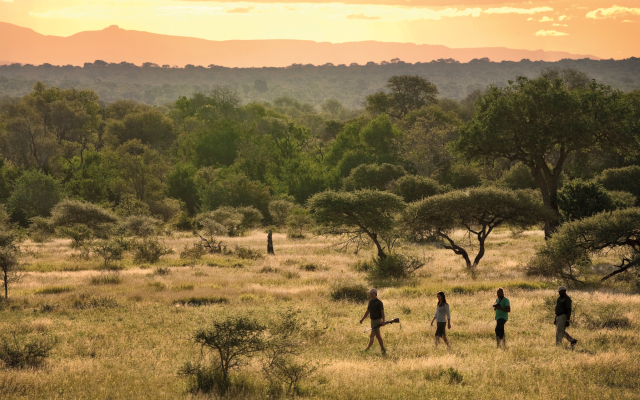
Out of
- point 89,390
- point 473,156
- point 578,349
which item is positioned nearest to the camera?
point 89,390

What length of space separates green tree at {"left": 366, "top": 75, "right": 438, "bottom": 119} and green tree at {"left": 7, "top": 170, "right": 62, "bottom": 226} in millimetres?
53226

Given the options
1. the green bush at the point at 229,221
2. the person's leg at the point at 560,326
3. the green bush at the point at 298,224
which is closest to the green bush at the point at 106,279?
the green bush at the point at 229,221

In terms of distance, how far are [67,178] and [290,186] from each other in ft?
96.0

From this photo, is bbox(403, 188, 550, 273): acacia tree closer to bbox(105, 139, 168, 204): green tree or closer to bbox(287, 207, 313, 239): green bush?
bbox(287, 207, 313, 239): green bush

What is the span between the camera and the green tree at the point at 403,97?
9369 cm

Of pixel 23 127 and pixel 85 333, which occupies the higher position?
pixel 23 127

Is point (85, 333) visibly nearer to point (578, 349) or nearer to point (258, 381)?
point (258, 381)

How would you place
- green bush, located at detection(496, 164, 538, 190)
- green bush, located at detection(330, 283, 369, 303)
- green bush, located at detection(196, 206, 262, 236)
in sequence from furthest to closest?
1. green bush, located at detection(496, 164, 538, 190)
2. green bush, located at detection(196, 206, 262, 236)
3. green bush, located at detection(330, 283, 369, 303)

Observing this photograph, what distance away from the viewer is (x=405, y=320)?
18.2 m

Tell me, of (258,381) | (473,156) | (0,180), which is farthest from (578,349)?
(0,180)

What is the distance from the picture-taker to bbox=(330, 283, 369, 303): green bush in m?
22.6

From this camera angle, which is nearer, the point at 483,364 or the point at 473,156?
the point at 483,364

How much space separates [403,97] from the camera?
94.6m

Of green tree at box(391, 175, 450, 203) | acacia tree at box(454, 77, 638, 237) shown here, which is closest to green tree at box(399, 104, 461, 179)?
green tree at box(391, 175, 450, 203)
